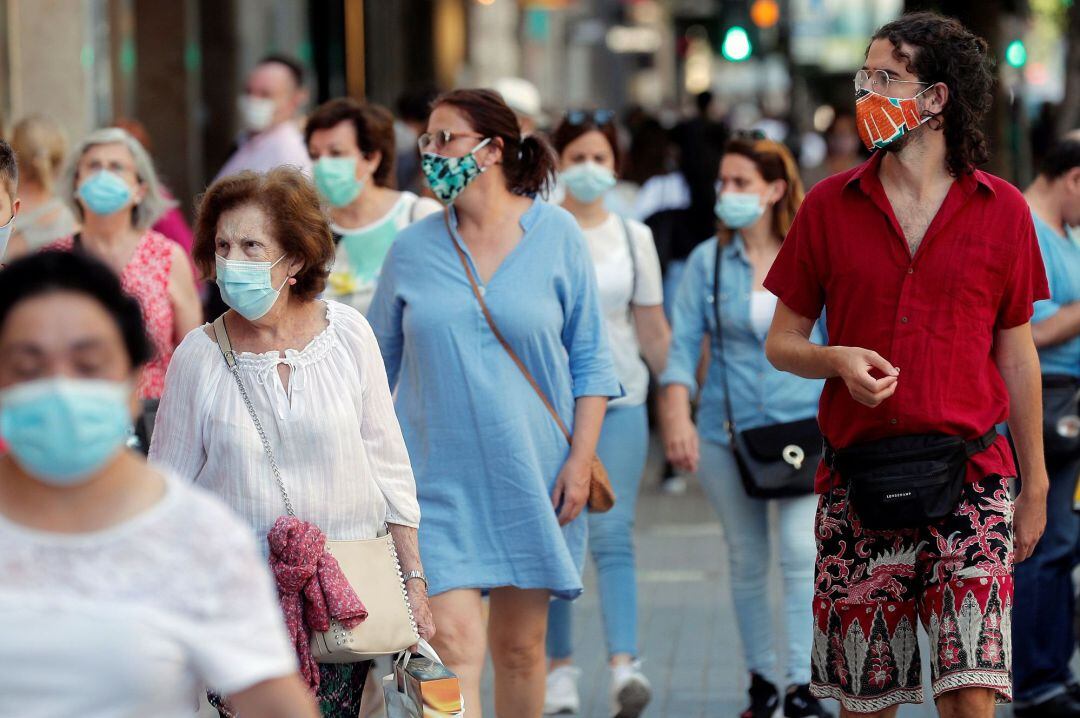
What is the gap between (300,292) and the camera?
471 cm

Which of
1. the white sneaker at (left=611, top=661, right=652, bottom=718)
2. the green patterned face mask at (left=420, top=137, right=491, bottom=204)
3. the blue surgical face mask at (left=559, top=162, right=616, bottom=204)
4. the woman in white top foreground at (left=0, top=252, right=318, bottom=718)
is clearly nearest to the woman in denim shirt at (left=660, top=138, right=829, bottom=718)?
the white sneaker at (left=611, top=661, right=652, bottom=718)

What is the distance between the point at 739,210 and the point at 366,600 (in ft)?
10.1

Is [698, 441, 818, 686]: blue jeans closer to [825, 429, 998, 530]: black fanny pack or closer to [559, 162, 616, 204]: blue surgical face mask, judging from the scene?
[559, 162, 616, 204]: blue surgical face mask

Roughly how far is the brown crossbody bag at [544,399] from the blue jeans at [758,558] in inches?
40.1

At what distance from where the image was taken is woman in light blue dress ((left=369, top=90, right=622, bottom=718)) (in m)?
5.56

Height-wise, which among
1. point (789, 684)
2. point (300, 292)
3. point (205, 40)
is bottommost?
point (789, 684)

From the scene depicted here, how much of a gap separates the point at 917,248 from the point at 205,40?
42.6ft

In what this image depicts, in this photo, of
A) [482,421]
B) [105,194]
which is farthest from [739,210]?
[105,194]

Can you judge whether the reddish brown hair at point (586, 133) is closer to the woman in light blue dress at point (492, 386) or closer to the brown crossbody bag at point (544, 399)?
the woman in light blue dress at point (492, 386)

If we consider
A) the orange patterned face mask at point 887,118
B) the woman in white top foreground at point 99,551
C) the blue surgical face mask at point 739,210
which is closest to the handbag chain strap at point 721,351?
the blue surgical face mask at point 739,210

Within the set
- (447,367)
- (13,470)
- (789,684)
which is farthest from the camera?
(789,684)

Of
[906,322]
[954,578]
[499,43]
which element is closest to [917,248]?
[906,322]

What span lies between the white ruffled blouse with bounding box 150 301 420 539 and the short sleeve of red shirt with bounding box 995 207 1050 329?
159 centimetres

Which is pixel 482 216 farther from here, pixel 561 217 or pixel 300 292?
pixel 300 292
